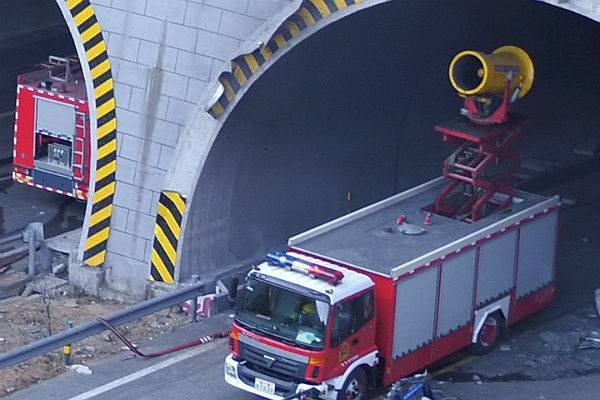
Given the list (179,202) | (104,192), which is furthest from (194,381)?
(104,192)

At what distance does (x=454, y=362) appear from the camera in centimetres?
1842

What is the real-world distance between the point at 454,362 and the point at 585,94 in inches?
469

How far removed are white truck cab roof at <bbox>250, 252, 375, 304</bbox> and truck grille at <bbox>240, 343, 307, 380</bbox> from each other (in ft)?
2.88

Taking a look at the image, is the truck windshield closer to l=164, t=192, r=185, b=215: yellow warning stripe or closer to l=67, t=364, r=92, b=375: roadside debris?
l=67, t=364, r=92, b=375: roadside debris

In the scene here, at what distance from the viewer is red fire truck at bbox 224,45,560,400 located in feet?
52.7

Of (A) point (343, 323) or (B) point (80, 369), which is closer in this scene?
(A) point (343, 323)

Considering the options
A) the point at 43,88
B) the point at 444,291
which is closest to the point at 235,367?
the point at 444,291

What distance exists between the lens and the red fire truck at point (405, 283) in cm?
1606

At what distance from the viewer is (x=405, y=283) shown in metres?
16.7

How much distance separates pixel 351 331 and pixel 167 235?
4.76 m

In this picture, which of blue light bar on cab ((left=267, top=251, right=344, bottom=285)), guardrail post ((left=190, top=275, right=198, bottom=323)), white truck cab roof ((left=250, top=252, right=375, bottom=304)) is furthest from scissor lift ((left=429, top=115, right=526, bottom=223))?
guardrail post ((left=190, top=275, right=198, bottom=323))

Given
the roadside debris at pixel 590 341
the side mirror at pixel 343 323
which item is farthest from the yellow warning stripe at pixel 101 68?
the roadside debris at pixel 590 341

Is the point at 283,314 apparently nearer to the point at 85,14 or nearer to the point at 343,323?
the point at 343,323

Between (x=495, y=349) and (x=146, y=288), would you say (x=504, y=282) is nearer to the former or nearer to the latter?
(x=495, y=349)
